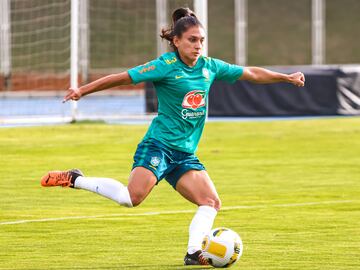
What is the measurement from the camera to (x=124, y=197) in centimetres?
872

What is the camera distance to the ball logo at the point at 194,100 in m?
8.80

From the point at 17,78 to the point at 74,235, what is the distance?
25.7m

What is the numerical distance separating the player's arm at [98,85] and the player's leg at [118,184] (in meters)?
0.70

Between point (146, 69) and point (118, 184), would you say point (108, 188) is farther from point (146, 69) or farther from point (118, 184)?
point (146, 69)

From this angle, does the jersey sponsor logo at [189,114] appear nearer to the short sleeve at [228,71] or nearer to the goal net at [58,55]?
the short sleeve at [228,71]

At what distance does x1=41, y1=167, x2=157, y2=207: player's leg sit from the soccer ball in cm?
62

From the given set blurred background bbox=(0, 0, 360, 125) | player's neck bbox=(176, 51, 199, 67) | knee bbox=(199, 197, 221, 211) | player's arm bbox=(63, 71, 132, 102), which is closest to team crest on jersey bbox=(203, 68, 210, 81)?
player's neck bbox=(176, 51, 199, 67)

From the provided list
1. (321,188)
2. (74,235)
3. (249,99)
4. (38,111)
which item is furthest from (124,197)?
(38,111)

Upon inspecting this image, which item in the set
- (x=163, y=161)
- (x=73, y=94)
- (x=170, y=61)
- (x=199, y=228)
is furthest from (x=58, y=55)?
(x=199, y=228)

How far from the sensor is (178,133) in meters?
8.82

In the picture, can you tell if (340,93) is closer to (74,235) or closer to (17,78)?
(17,78)

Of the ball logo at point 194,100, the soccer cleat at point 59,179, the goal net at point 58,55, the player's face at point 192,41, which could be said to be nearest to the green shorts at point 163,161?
the ball logo at point 194,100

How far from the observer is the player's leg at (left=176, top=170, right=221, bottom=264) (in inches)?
340

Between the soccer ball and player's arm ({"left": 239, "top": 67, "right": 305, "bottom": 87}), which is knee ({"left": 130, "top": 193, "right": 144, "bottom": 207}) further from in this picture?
player's arm ({"left": 239, "top": 67, "right": 305, "bottom": 87})
